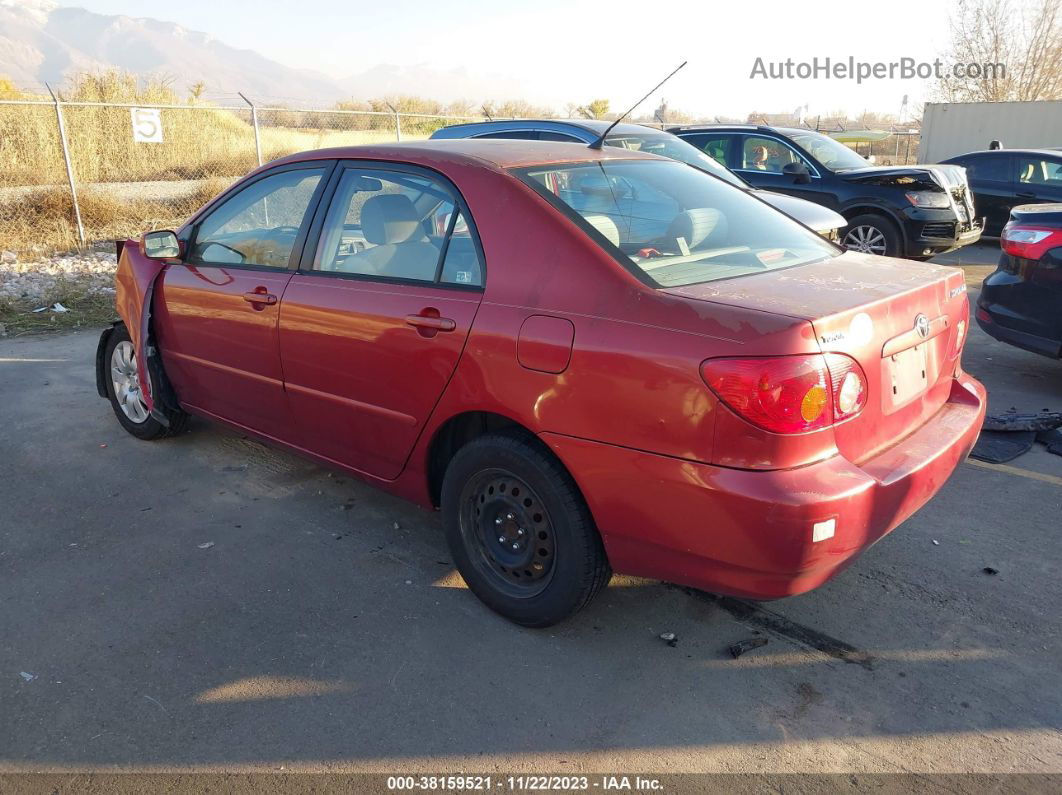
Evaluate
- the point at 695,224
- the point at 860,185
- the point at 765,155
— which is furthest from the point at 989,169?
the point at 695,224

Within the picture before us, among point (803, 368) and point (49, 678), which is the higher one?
point (803, 368)

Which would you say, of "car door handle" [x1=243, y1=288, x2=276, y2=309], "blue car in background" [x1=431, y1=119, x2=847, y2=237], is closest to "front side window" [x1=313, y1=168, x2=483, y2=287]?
"car door handle" [x1=243, y1=288, x2=276, y2=309]

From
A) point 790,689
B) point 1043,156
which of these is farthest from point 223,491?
point 1043,156

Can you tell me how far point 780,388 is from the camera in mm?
2295

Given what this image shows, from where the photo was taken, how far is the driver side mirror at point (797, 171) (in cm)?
988

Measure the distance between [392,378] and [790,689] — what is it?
1.82 m

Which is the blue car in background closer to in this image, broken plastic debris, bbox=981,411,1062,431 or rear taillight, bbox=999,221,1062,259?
rear taillight, bbox=999,221,1062,259

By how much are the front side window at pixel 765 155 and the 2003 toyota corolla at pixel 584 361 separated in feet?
23.7

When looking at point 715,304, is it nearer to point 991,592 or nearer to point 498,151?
point 498,151

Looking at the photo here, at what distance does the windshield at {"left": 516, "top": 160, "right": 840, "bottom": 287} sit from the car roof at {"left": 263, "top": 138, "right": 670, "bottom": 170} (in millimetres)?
75

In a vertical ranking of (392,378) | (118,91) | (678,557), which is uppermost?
(118,91)

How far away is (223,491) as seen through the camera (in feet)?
14.1

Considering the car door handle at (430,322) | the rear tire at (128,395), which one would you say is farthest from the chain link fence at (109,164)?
the car door handle at (430,322)

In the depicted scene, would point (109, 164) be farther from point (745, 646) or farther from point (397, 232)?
point (745, 646)
